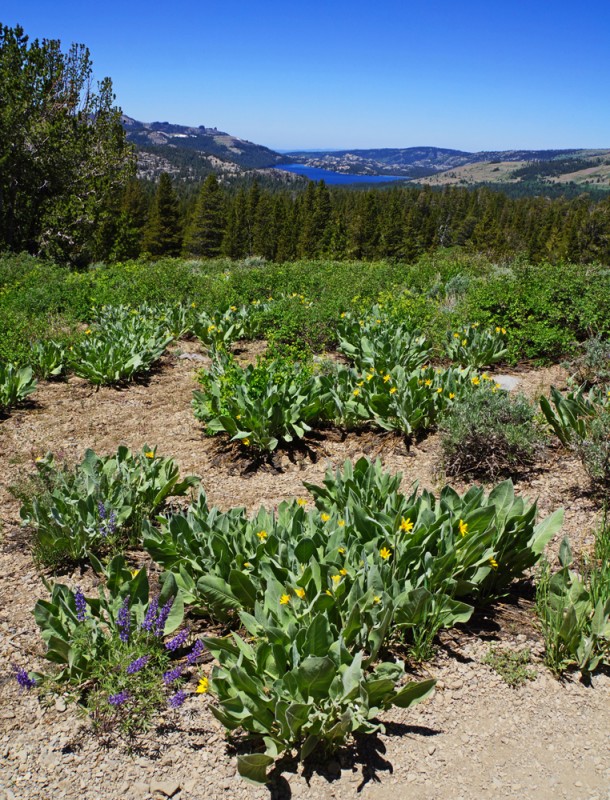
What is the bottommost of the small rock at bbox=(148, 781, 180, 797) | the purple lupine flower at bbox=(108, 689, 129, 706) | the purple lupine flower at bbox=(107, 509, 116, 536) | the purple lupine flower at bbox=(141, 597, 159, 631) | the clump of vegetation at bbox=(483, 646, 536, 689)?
the small rock at bbox=(148, 781, 180, 797)

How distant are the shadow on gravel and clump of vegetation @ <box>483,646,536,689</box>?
49 cm

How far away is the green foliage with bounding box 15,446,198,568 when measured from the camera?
3.49 meters

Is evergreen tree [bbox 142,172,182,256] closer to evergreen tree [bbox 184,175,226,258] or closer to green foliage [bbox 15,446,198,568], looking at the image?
evergreen tree [bbox 184,175,226,258]

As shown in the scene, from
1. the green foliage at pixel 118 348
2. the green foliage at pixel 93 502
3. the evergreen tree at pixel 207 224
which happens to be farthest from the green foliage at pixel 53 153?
the evergreen tree at pixel 207 224

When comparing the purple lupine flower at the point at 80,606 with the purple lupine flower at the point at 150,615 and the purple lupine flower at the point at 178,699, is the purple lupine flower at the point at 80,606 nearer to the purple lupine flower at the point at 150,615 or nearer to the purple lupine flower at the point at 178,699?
the purple lupine flower at the point at 150,615

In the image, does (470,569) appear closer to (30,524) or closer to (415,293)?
(30,524)

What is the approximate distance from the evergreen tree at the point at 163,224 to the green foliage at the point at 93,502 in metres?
67.7

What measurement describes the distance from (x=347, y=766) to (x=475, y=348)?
5.45 meters

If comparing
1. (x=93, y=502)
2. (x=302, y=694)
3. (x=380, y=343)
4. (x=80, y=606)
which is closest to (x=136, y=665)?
(x=80, y=606)

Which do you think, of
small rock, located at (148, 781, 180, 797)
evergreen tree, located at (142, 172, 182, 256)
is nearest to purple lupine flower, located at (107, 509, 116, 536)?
small rock, located at (148, 781, 180, 797)

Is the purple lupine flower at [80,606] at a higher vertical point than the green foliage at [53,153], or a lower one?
lower

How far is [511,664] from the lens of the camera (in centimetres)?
274

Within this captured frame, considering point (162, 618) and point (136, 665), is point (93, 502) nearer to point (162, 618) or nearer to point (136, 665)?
point (162, 618)

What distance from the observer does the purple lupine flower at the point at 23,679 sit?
8.09 ft
